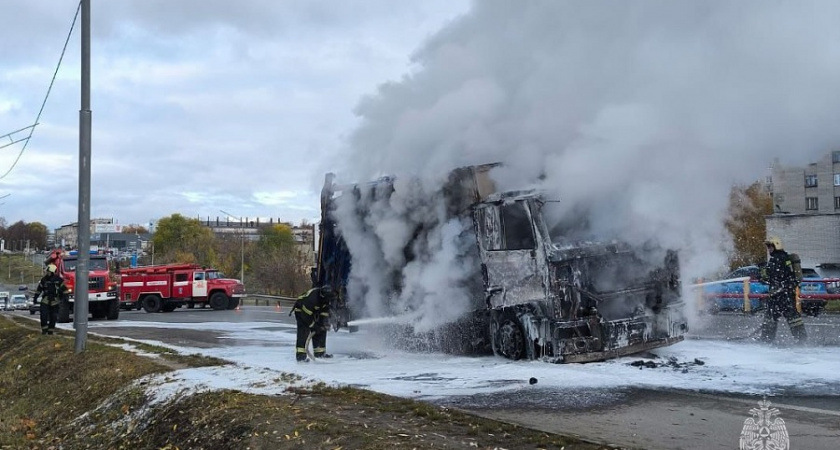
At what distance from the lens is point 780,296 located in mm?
10555

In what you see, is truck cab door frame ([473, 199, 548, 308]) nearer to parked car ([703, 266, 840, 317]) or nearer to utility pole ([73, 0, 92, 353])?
utility pole ([73, 0, 92, 353])

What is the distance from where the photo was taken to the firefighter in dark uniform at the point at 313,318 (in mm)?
10234

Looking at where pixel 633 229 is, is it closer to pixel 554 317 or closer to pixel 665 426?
pixel 554 317

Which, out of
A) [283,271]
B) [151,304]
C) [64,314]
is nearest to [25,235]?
[283,271]

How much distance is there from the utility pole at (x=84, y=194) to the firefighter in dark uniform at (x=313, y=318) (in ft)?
11.8

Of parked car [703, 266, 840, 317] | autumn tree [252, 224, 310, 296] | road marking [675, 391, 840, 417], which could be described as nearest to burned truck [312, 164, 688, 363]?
road marking [675, 391, 840, 417]

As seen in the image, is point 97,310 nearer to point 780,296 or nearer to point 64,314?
point 64,314

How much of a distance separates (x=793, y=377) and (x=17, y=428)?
8818mm

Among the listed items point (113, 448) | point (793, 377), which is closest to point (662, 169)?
point (793, 377)

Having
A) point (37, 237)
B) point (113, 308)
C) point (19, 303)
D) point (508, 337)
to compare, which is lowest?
point (19, 303)

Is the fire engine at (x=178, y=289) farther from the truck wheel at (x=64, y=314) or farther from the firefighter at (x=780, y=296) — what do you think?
the firefighter at (x=780, y=296)

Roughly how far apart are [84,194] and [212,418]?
6337mm

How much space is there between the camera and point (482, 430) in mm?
5477

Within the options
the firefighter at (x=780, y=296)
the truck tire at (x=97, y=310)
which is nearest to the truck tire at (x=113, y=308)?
the truck tire at (x=97, y=310)
